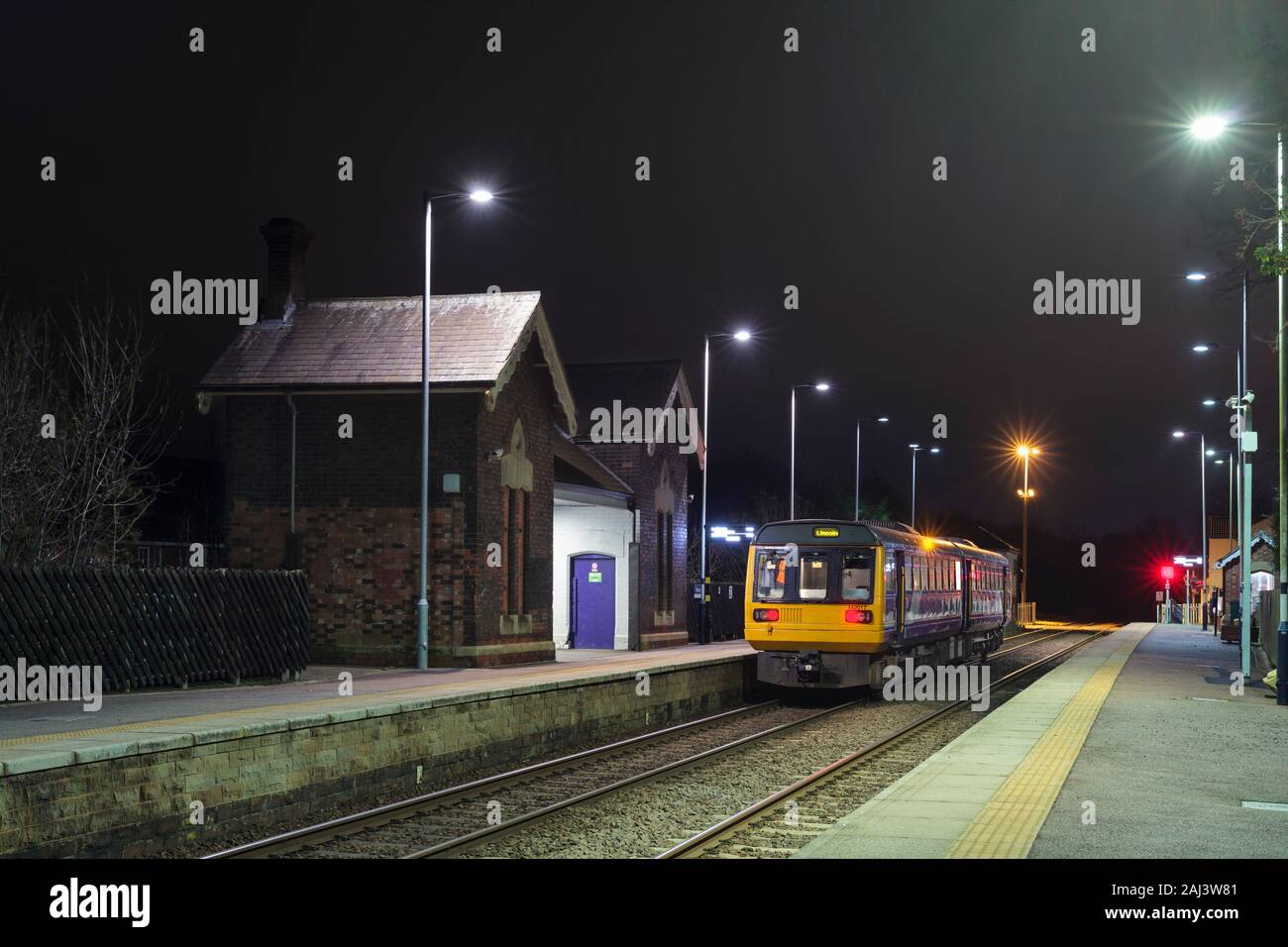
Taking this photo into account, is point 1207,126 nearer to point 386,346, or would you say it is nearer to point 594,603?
point 386,346

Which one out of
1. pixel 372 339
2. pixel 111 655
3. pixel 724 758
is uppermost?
pixel 372 339

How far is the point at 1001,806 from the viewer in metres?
11.2

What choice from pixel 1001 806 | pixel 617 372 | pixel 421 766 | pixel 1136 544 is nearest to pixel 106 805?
pixel 421 766

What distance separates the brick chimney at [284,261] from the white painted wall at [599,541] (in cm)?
910

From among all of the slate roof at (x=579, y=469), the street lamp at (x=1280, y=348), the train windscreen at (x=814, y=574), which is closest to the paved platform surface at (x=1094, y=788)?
the street lamp at (x=1280, y=348)

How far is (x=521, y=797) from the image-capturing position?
14.1 m

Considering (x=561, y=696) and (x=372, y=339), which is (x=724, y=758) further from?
(x=372, y=339)

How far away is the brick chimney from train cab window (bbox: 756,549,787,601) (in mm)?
11244

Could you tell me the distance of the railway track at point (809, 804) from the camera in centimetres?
1105

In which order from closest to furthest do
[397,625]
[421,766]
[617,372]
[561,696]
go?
[421,766]
[561,696]
[397,625]
[617,372]

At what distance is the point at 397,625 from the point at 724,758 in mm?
9068

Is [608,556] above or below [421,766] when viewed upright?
above

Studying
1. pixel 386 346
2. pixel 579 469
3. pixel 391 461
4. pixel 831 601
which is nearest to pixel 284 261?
pixel 386 346

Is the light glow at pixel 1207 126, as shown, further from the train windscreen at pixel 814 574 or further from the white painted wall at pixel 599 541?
the white painted wall at pixel 599 541
